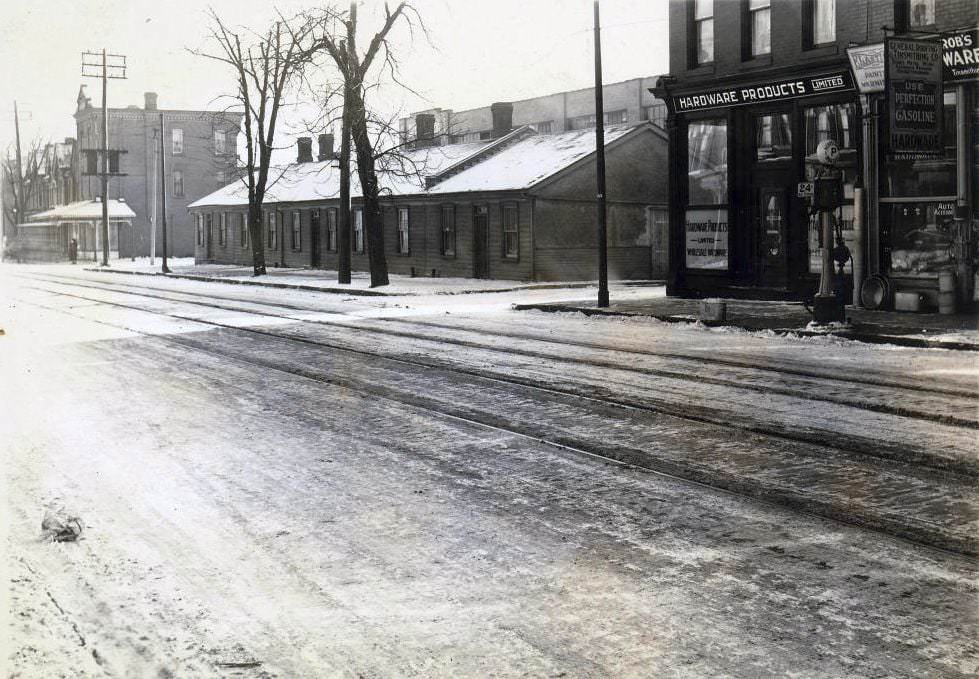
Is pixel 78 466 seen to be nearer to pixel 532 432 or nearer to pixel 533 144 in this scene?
pixel 532 432

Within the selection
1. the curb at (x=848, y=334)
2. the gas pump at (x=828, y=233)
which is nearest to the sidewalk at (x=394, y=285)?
the curb at (x=848, y=334)

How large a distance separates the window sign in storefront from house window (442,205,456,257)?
2138 cm

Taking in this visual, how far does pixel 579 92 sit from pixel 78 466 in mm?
72258

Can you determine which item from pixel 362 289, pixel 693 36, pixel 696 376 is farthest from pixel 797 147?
pixel 362 289

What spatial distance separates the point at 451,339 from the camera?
17.0 meters

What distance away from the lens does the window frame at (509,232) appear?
37531mm

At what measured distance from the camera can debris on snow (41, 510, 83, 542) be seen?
589 centimetres

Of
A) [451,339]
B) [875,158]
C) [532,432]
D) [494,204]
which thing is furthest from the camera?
[494,204]

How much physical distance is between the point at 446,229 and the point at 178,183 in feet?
155

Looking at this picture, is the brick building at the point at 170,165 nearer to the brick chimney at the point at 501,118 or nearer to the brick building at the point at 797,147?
the brick chimney at the point at 501,118

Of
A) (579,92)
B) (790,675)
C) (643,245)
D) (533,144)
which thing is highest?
(579,92)

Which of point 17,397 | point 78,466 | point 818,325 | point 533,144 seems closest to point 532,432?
point 78,466

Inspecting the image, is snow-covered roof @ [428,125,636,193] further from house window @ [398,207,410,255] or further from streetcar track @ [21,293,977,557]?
streetcar track @ [21,293,977,557]

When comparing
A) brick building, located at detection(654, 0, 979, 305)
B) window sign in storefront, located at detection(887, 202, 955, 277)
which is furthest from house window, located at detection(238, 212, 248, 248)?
window sign in storefront, located at detection(887, 202, 955, 277)
